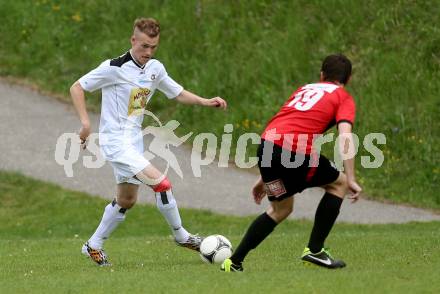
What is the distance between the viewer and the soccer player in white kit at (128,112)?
10391 mm

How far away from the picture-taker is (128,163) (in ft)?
34.2

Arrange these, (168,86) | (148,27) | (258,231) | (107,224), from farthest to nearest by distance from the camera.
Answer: (168,86), (107,224), (148,27), (258,231)

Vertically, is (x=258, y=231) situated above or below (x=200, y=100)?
below

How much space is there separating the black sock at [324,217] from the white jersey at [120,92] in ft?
6.94

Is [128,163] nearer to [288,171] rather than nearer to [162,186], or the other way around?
[162,186]

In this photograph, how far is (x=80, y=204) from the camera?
17.8m

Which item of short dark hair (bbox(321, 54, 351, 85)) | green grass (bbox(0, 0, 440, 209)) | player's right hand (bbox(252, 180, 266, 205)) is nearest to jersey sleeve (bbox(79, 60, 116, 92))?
player's right hand (bbox(252, 180, 266, 205))

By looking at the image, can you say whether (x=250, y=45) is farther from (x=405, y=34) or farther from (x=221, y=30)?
(x=405, y=34)

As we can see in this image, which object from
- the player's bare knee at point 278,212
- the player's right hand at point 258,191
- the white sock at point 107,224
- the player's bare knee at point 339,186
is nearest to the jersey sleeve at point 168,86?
the white sock at point 107,224

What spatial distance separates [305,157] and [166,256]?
3.18 meters

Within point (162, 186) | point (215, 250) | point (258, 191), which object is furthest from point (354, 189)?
point (162, 186)

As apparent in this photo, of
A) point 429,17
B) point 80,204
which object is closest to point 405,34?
point 429,17

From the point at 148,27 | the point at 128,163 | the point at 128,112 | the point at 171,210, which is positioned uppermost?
the point at 148,27

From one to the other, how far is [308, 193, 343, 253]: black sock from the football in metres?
1.29
